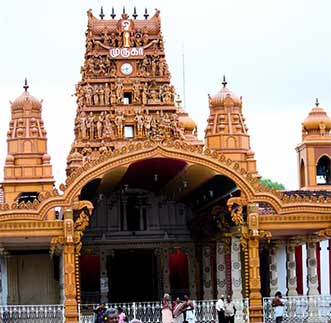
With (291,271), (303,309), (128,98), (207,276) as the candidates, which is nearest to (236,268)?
(303,309)

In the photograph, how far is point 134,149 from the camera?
89.2ft

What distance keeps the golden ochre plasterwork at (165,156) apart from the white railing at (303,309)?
2441 millimetres

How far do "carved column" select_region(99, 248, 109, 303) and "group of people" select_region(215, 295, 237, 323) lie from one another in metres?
9.21

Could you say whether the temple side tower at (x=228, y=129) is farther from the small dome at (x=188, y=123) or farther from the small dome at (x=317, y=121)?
the small dome at (x=188, y=123)

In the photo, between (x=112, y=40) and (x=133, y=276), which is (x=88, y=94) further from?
(x=133, y=276)

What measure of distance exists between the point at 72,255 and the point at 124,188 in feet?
29.3

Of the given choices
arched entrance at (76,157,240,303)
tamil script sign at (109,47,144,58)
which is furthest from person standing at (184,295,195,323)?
tamil script sign at (109,47,144,58)

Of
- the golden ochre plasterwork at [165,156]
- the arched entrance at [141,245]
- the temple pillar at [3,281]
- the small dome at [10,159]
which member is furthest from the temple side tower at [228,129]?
the golden ochre plasterwork at [165,156]

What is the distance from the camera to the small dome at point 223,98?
41.4 meters

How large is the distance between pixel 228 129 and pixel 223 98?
121 cm

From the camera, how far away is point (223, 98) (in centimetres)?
4141

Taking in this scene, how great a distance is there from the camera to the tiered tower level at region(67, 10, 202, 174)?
3966cm

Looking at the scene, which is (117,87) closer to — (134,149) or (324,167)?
(324,167)

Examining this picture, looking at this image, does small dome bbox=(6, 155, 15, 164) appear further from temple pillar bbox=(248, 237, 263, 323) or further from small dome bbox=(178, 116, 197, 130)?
temple pillar bbox=(248, 237, 263, 323)
